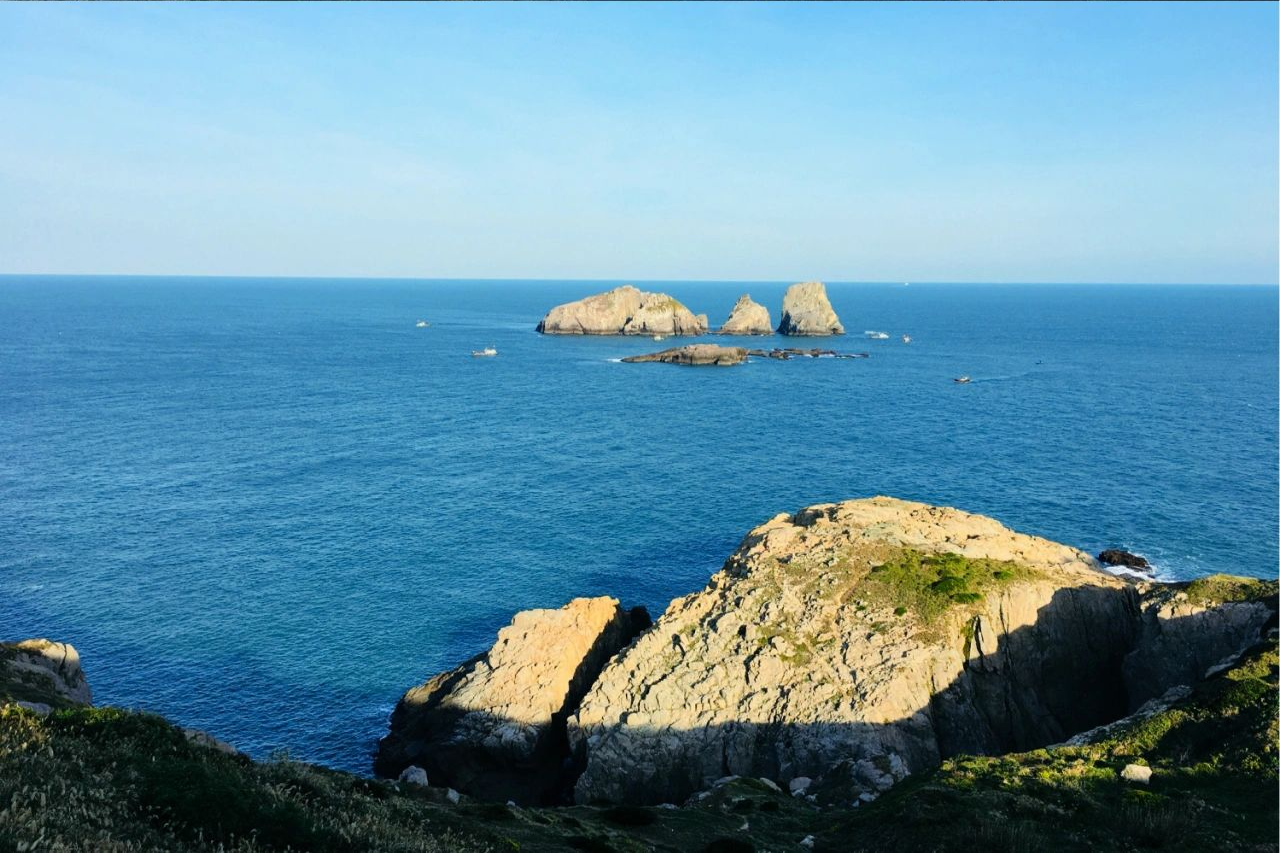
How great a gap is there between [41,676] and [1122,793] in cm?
4769

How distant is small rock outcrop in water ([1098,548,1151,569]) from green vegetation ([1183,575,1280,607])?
22.5m

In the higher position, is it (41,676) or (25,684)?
(25,684)

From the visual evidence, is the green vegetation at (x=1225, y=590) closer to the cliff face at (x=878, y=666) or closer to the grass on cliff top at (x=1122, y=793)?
the cliff face at (x=878, y=666)

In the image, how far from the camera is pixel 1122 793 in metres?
30.5

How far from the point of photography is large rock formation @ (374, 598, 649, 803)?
4638 centimetres

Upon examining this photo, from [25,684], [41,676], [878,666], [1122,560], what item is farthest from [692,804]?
[1122,560]

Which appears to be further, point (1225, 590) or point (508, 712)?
point (508, 712)

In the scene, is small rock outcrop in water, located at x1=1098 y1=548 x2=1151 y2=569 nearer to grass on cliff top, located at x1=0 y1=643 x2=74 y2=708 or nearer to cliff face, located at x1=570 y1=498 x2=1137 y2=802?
cliff face, located at x1=570 y1=498 x2=1137 y2=802

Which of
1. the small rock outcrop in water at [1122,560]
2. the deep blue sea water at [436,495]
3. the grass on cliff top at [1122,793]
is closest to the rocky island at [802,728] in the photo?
the grass on cliff top at [1122,793]

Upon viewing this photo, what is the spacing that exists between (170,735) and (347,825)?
24.2 ft

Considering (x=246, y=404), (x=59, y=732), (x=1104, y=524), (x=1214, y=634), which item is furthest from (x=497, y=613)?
(x=246, y=404)

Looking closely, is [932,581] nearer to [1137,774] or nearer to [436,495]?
[1137,774]

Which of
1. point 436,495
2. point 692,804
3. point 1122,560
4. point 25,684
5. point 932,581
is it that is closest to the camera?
point 25,684

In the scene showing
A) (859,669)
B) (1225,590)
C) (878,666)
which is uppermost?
(1225,590)
